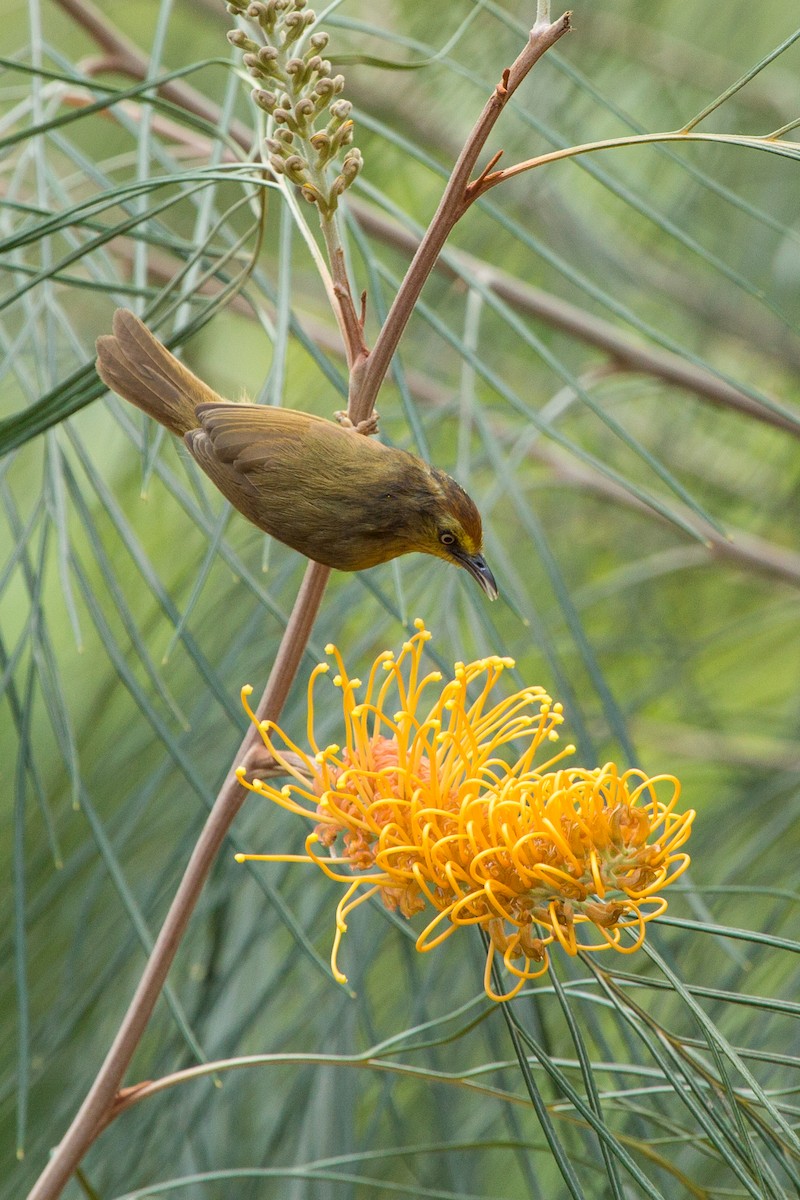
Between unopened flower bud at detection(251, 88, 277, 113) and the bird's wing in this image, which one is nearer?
unopened flower bud at detection(251, 88, 277, 113)

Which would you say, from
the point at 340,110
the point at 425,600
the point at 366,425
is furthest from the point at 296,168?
the point at 425,600

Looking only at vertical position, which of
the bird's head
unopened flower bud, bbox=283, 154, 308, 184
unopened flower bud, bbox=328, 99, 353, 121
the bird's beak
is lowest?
the bird's beak

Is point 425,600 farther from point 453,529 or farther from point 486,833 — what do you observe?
point 486,833

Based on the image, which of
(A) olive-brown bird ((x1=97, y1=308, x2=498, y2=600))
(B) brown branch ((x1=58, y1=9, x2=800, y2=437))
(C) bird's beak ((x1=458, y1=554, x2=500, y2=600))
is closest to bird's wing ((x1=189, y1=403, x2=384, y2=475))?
(A) olive-brown bird ((x1=97, y1=308, x2=498, y2=600))

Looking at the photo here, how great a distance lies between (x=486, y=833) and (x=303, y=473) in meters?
0.37

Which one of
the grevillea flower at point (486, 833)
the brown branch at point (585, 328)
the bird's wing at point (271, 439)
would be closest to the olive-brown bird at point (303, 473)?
the bird's wing at point (271, 439)

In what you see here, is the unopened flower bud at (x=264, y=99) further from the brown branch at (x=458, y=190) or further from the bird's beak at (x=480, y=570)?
the bird's beak at (x=480, y=570)

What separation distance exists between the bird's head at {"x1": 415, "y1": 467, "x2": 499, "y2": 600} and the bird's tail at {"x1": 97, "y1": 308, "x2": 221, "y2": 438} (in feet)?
0.65

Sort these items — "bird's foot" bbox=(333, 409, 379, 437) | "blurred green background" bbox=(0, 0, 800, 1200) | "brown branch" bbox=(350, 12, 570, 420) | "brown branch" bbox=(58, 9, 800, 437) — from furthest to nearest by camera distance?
"brown branch" bbox=(58, 9, 800, 437) < "blurred green background" bbox=(0, 0, 800, 1200) < "bird's foot" bbox=(333, 409, 379, 437) < "brown branch" bbox=(350, 12, 570, 420)

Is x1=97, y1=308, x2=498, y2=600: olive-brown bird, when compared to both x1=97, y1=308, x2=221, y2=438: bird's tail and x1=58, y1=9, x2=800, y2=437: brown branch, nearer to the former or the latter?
x1=97, y1=308, x2=221, y2=438: bird's tail

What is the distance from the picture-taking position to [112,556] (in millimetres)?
1885

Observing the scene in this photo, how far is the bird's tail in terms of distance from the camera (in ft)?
3.01

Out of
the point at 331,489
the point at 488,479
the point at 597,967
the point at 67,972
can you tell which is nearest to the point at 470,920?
the point at 597,967

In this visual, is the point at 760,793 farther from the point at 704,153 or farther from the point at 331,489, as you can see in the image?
the point at 704,153
